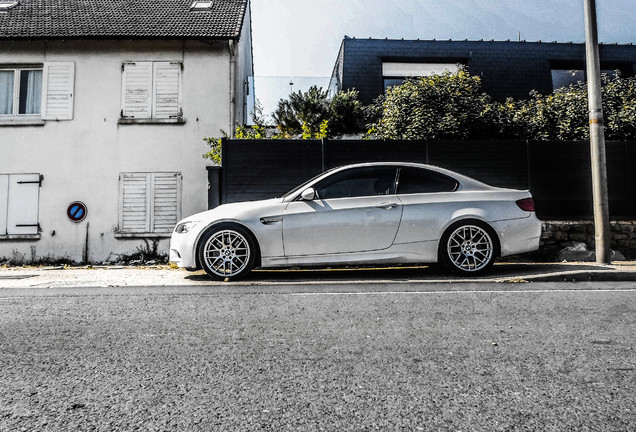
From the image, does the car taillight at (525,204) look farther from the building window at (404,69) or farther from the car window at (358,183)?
the building window at (404,69)

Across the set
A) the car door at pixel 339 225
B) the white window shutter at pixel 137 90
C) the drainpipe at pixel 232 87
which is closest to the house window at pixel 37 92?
the white window shutter at pixel 137 90

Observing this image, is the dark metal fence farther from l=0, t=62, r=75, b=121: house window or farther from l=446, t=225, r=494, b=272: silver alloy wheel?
l=0, t=62, r=75, b=121: house window

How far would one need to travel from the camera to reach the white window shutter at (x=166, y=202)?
42.2 feet

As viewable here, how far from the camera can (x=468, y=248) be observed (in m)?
6.82

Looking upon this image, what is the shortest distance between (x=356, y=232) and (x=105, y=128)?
909 centimetres

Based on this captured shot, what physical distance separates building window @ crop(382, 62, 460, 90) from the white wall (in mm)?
8224

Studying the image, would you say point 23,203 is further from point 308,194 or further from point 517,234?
point 517,234

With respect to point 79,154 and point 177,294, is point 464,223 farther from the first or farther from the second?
point 79,154

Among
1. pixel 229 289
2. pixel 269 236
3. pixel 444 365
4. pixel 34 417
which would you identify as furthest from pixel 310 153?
pixel 34 417

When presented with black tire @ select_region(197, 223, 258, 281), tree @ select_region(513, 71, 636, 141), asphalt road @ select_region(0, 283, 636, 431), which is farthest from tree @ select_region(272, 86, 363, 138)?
asphalt road @ select_region(0, 283, 636, 431)

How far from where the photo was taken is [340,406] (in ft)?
7.70

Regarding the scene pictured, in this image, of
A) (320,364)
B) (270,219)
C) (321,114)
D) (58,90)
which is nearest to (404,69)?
(321,114)

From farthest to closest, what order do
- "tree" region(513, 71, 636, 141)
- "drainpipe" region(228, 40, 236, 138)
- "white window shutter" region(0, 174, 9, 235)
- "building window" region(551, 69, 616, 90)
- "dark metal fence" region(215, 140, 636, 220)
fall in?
"building window" region(551, 69, 616, 90) → "drainpipe" region(228, 40, 236, 138) → "white window shutter" region(0, 174, 9, 235) → "tree" region(513, 71, 636, 141) → "dark metal fence" region(215, 140, 636, 220)

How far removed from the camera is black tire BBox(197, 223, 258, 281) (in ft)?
21.9
